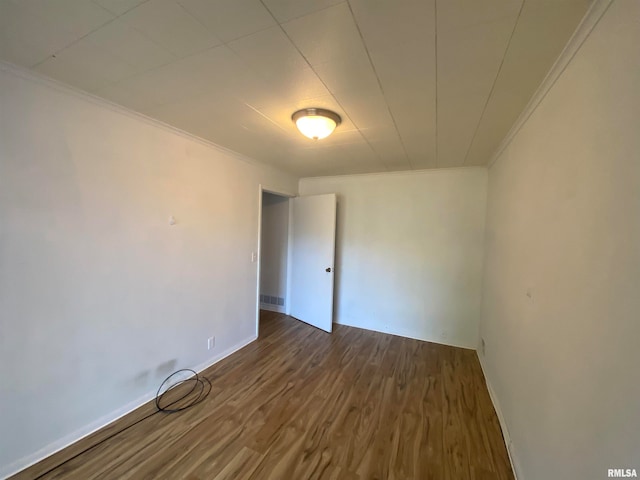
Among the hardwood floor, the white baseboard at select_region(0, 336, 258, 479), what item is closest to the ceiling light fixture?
the hardwood floor

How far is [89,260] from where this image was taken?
1773 millimetres

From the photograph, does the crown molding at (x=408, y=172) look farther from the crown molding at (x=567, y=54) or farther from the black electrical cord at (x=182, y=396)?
the black electrical cord at (x=182, y=396)

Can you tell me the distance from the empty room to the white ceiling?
1cm

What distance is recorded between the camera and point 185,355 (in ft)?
8.15

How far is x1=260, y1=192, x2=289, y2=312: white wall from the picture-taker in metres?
4.42

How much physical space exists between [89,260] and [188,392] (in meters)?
1.42

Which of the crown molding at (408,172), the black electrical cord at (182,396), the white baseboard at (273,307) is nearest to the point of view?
the black electrical cord at (182,396)

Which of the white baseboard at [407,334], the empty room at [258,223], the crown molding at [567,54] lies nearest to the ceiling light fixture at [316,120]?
the empty room at [258,223]

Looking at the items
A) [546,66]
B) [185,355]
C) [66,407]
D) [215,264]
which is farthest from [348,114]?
[66,407]

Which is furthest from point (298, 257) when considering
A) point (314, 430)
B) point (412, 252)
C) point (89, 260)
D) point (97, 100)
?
point (97, 100)

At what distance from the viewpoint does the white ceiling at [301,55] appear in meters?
1.00

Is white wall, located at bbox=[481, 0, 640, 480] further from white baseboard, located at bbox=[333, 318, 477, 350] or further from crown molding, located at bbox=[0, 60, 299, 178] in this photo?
crown molding, located at bbox=[0, 60, 299, 178]

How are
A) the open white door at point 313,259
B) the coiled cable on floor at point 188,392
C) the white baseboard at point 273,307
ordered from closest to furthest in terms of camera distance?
the coiled cable on floor at point 188,392 → the open white door at point 313,259 → the white baseboard at point 273,307

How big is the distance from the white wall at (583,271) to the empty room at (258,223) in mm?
11
